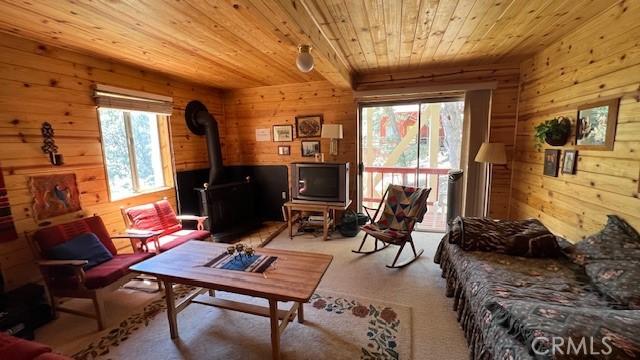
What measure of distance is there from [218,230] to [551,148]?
166 inches

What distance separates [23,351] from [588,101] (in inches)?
160

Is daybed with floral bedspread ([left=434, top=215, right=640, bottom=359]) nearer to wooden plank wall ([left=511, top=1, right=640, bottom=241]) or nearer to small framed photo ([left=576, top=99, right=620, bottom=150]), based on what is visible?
wooden plank wall ([left=511, top=1, right=640, bottom=241])

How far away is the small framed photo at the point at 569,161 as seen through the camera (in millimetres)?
2338

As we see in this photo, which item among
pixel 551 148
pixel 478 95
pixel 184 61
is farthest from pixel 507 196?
pixel 184 61

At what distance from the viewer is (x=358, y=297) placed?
2412 millimetres

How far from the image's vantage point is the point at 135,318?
2201 millimetres

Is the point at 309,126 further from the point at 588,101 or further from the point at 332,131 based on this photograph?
the point at 588,101

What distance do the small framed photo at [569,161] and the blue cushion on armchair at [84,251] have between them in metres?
4.31

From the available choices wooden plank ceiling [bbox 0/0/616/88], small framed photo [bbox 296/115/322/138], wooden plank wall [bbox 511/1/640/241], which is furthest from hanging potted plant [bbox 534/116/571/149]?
small framed photo [bbox 296/115/322/138]

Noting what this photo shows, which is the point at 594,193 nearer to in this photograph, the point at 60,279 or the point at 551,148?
the point at 551,148

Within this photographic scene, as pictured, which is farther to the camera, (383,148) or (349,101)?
(383,148)

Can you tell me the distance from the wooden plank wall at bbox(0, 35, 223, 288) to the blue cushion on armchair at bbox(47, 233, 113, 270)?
422 millimetres

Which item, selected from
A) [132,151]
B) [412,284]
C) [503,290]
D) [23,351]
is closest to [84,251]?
[23,351]

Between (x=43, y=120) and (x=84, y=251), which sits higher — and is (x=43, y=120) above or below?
above
